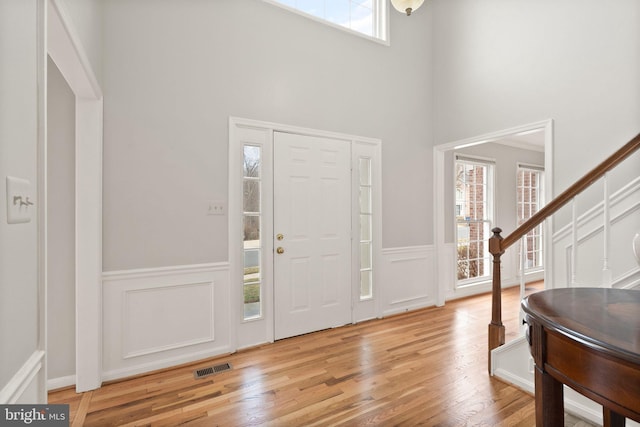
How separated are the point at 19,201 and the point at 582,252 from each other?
3547 millimetres

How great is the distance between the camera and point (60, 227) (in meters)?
2.30

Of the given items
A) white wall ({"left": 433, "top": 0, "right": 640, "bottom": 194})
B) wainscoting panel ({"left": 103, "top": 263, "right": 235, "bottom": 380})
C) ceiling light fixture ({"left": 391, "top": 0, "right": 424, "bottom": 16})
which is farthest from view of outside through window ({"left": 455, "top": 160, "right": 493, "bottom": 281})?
wainscoting panel ({"left": 103, "top": 263, "right": 235, "bottom": 380})

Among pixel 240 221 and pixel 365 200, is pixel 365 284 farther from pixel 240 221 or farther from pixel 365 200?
pixel 240 221

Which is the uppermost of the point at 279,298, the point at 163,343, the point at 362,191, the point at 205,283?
the point at 362,191

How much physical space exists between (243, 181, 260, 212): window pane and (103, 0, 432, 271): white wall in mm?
224

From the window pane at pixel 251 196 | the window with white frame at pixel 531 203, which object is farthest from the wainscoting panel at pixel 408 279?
the window with white frame at pixel 531 203

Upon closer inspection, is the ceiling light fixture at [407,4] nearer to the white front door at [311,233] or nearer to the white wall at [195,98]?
the white wall at [195,98]

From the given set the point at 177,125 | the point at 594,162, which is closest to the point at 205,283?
the point at 177,125

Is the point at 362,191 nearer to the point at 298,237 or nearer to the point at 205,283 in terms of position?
the point at 298,237

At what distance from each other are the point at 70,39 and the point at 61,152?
3.61ft

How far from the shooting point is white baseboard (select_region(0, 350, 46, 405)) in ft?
2.57

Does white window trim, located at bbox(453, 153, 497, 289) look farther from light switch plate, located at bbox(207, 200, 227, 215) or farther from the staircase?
light switch plate, located at bbox(207, 200, 227, 215)

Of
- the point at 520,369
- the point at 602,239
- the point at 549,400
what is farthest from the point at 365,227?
the point at 549,400

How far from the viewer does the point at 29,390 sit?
0.93 metres
